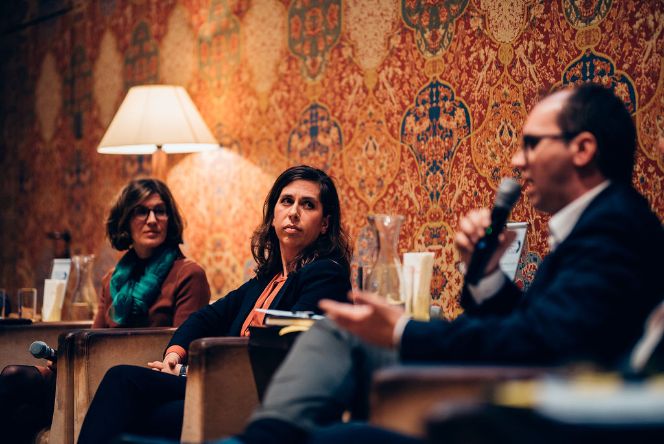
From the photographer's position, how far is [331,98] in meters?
3.63

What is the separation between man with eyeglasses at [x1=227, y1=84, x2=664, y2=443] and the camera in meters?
1.48

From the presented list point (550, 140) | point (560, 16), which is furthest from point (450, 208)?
point (550, 140)

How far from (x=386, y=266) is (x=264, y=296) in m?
0.74

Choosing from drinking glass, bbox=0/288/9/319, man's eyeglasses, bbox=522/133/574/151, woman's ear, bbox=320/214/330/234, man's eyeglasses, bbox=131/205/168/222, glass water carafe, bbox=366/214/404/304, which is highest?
man's eyeglasses, bbox=522/133/574/151

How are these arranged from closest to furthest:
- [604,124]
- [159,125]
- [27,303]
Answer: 1. [604,124]
2. [27,303]
3. [159,125]

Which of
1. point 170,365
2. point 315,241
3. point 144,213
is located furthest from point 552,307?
point 144,213

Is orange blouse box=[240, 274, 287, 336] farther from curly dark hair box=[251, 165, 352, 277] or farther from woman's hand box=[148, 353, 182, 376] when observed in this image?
woman's hand box=[148, 353, 182, 376]

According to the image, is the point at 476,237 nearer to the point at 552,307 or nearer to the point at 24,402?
the point at 552,307

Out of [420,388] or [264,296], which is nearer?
[420,388]

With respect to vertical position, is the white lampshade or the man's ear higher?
the white lampshade

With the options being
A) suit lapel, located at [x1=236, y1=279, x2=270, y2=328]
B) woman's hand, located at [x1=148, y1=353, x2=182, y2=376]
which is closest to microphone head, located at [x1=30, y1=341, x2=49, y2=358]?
woman's hand, located at [x1=148, y1=353, x2=182, y2=376]

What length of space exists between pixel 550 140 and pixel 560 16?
1133 millimetres

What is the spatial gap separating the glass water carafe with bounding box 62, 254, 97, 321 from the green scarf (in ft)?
1.10

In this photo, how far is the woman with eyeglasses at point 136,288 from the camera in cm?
301
